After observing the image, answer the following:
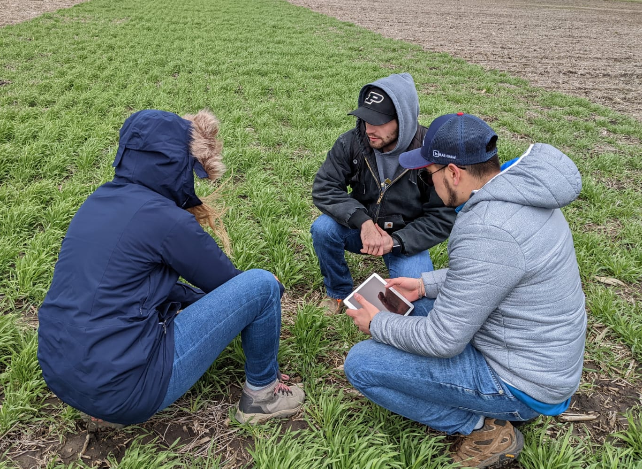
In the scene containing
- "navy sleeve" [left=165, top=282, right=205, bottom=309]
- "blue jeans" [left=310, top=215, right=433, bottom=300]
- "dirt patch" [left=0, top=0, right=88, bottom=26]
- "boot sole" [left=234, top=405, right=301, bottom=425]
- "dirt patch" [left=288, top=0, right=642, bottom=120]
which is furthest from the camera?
"dirt patch" [left=0, top=0, right=88, bottom=26]

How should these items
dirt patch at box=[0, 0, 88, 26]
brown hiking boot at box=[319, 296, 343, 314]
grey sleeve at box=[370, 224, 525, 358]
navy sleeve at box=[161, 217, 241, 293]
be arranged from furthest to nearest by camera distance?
dirt patch at box=[0, 0, 88, 26]
brown hiking boot at box=[319, 296, 343, 314]
navy sleeve at box=[161, 217, 241, 293]
grey sleeve at box=[370, 224, 525, 358]

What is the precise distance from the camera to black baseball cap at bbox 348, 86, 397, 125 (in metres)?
2.90

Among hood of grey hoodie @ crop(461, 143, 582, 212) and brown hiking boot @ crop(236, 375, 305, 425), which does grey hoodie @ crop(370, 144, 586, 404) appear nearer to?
hood of grey hoodie @ crop(461, 143, 582, 212)

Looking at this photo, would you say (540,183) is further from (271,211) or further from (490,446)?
(271,211)

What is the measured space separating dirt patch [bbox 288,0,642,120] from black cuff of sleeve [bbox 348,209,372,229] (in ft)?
24.4

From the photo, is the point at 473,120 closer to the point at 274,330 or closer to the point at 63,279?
the point at 274,330

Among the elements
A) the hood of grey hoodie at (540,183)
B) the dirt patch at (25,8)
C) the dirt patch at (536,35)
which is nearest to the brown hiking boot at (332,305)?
the hood of grey hoodie at (540,183)

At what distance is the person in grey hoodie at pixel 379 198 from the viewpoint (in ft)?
9.64

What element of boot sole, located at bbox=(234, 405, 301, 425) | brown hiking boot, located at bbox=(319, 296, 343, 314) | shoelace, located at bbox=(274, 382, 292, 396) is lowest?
brown hiking boot, located at bbox=(319, 296, 343, 314)

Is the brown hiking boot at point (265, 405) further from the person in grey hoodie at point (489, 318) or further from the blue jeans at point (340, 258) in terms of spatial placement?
the blue jeans at point (340, 258)

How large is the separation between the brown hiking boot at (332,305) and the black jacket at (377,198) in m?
0.58

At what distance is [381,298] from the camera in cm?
263

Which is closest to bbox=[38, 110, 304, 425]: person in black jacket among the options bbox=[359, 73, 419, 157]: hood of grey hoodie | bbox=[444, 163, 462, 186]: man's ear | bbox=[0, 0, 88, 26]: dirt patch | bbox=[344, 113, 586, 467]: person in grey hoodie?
bbox=[344, 113, 586, 467]: person in grey hoodie

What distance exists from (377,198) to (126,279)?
189 centimetres
